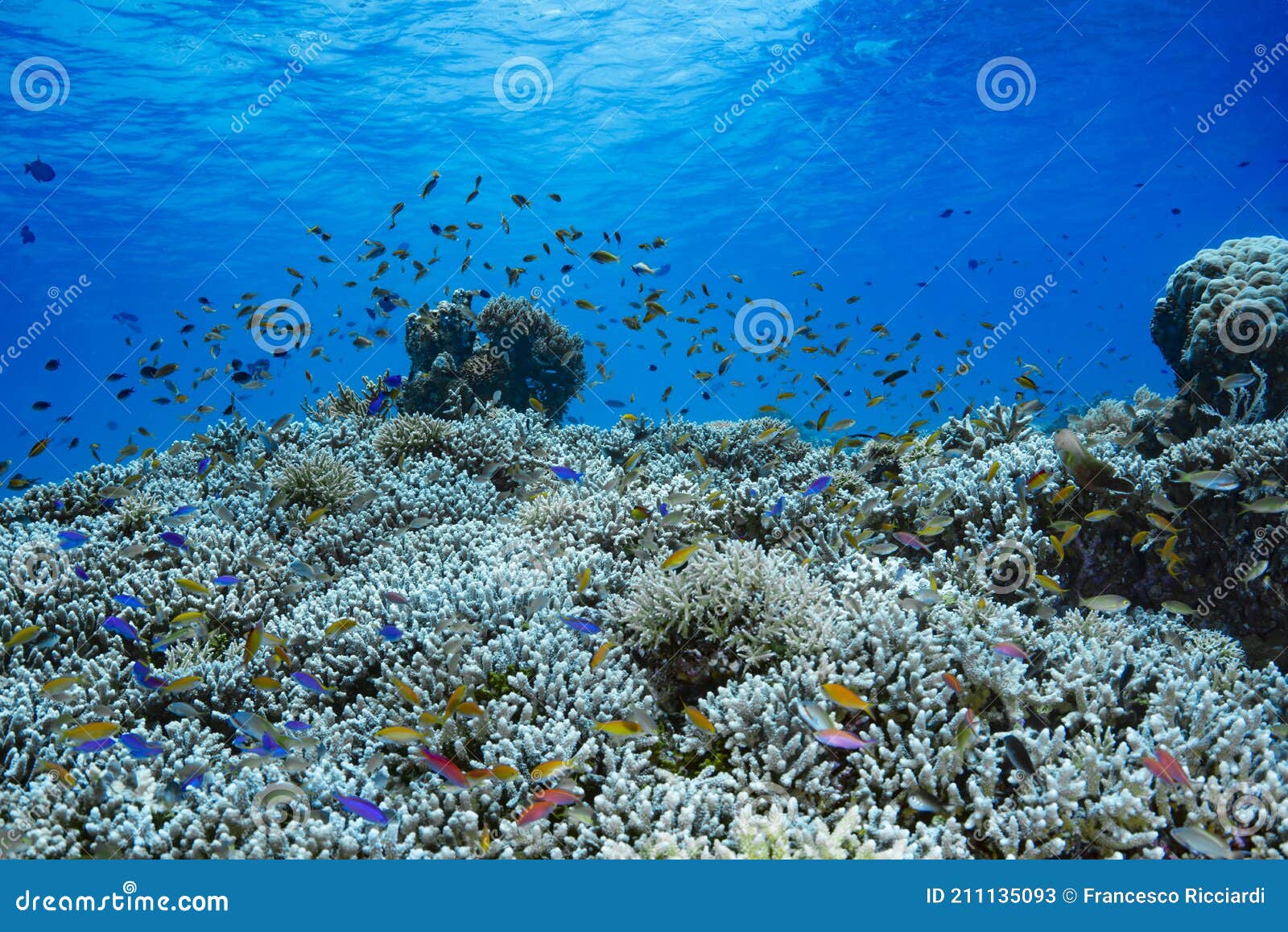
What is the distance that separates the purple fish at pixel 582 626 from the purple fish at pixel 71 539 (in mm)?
4697

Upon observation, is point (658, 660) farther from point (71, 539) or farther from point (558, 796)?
point (71, 539)

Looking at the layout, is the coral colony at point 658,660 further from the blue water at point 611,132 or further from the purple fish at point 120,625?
the blue water at point 611,132

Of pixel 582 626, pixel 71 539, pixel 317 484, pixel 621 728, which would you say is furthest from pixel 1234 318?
pixel 71 539

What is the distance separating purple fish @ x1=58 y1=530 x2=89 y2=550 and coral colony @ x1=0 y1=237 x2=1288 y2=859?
42mm

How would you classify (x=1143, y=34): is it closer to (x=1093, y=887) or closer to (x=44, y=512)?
(x=1093, y=887)

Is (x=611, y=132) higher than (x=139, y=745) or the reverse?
higher

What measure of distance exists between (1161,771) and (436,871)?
135 inches

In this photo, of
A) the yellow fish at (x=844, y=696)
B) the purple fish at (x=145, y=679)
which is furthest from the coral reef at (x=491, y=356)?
the yellow fish at (x=844, y=696)

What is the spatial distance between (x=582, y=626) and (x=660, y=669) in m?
0.61

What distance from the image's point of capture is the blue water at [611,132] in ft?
73.8

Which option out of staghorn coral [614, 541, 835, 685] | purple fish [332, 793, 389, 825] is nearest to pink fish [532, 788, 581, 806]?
purple fish [332, 793, 389, 825]

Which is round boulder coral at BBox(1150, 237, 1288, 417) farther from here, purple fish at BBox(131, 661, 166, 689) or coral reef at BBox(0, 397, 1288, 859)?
purple fish at BBox(131, 661, 166, 689)

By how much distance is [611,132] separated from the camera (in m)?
32.9

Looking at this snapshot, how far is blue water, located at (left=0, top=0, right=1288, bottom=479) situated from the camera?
73.8 feet
